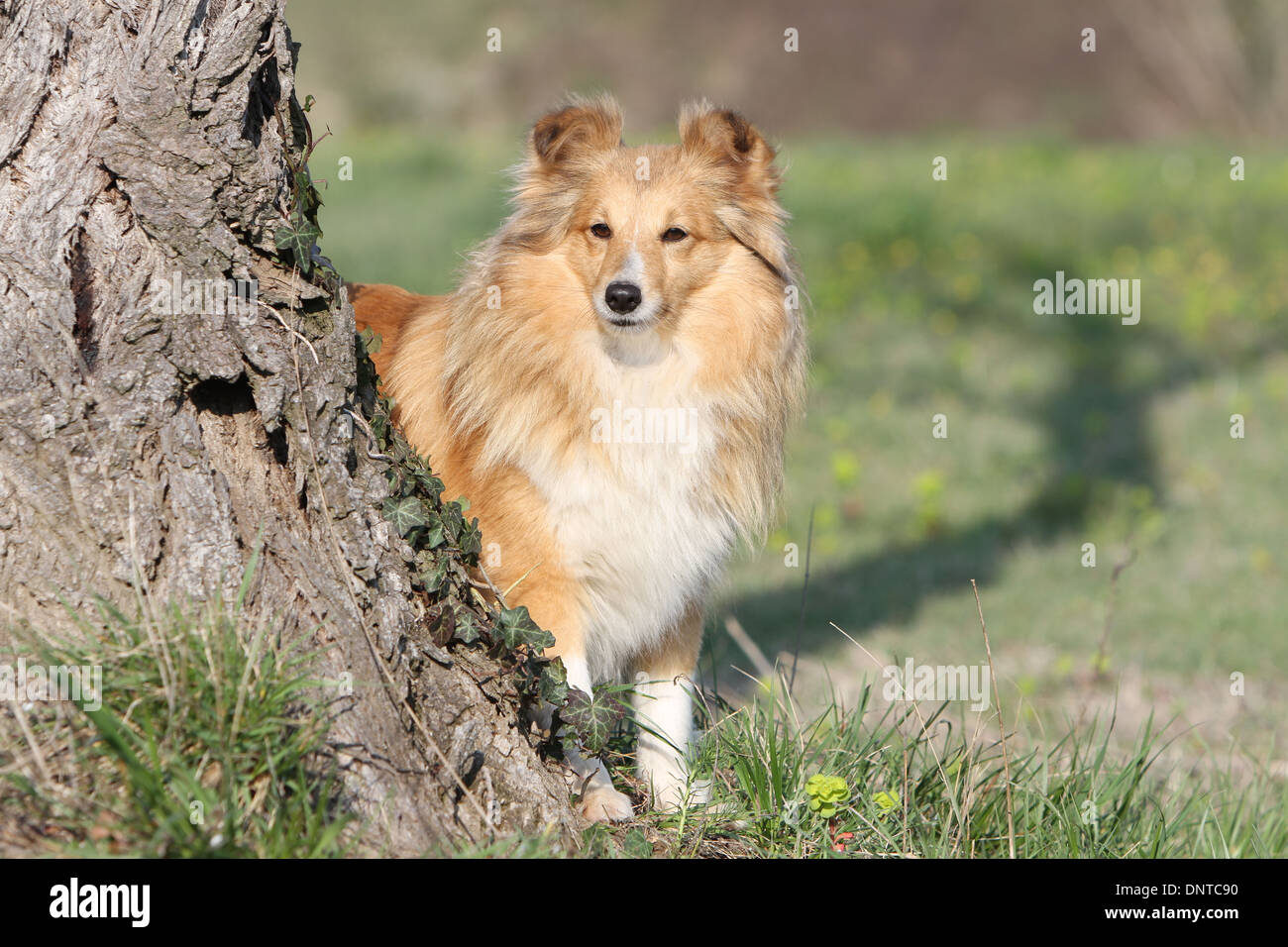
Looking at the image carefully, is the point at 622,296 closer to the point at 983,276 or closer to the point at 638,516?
A: the point at 638,516

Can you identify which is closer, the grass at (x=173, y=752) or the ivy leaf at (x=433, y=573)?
the grass at (x=173, y=752)

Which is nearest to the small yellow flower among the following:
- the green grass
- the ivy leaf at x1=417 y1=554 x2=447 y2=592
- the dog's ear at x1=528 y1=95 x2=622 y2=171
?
the green grass

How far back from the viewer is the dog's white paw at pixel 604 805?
2.97 m

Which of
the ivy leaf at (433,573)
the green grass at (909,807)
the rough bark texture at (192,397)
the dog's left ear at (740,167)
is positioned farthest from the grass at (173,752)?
the dog's left ear at (740,167)

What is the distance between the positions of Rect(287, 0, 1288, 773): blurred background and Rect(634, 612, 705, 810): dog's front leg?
0.19 meters

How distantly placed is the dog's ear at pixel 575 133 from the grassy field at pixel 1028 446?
41 cm

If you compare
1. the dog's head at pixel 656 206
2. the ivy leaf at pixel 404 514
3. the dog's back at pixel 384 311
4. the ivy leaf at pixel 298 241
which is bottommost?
the ivy leaf at pixel 404 514

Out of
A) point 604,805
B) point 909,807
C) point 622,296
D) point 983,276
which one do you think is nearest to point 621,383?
point 622,296

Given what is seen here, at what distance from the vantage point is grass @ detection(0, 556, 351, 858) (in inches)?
86.4

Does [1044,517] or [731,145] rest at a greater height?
[731,145]

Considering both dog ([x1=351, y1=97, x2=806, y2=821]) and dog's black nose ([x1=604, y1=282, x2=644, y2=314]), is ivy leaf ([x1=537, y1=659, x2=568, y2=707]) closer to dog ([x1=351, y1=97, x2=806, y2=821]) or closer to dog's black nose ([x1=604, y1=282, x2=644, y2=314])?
dog ([x1=351, y1=97, x2=806, y2=821])

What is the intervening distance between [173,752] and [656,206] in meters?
2.12

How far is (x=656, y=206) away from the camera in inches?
142

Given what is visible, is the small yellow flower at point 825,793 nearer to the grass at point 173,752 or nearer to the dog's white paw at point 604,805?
the dog's white paw at point 604,805
